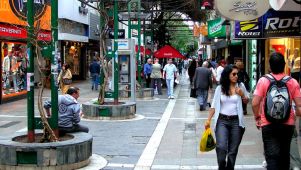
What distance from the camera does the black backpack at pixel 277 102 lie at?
5789mm

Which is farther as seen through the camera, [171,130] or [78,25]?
[78,25]

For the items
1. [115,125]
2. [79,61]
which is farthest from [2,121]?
[79,61]

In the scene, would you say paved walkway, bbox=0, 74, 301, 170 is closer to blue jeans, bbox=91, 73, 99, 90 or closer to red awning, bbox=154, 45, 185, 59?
blue jeans, bbox=91, 73, 99, 90

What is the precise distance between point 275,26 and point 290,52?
14.5 feet

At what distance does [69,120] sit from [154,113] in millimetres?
7304

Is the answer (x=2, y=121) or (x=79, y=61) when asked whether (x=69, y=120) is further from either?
(x=79, y=61)

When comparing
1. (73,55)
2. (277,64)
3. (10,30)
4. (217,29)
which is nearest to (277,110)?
(277,64)

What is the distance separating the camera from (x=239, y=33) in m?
13.5

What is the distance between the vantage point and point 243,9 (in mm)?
8227

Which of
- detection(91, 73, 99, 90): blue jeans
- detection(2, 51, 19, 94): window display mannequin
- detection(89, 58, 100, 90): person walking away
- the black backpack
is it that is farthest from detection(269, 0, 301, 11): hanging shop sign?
detection(89, 58, 100, 90): person walking away

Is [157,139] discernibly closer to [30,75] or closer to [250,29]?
[30,75]

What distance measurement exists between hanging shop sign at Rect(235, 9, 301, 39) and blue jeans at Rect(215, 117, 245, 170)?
4.00 meters

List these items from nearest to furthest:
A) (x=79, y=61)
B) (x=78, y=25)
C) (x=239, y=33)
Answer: (x=239, y=33) → (x=78, y=25) → (x=79, y=61)

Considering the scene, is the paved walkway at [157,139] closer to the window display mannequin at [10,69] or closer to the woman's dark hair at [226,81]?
the woman's dark hair at [226,81]
